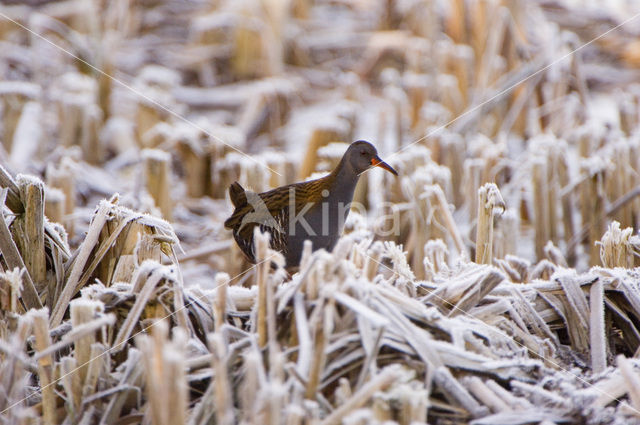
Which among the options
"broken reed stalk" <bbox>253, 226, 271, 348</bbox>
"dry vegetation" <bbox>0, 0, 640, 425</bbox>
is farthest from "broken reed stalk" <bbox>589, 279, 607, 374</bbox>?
"broken reed stalk" <bbox>253, 226, 271, 348</bbox>

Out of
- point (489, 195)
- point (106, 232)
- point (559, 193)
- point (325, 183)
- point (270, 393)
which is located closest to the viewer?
point (270, 393)

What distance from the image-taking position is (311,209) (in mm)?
2451

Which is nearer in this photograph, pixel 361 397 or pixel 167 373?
pixel 167 373

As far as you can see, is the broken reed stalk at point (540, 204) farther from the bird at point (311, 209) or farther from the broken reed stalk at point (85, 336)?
the broken reed stalk at point (85, 336)

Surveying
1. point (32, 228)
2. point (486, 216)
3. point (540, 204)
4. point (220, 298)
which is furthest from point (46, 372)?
point (540, 204)

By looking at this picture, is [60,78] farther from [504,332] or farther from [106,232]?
[504,332]

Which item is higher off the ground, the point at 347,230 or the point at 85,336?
the point at 347,230

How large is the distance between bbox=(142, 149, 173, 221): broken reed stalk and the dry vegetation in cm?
1

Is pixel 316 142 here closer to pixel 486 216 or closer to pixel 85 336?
pixel 486 216

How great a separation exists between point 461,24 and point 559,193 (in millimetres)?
2674

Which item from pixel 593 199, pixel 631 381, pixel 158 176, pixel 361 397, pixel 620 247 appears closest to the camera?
pixel 361 397

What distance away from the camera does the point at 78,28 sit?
622 centimetres

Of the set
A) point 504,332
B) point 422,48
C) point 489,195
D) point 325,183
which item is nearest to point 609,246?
point 489,195

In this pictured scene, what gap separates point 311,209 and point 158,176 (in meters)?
1.23
